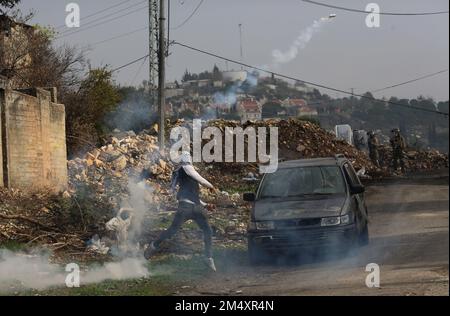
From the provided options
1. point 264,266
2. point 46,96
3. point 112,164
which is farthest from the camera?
point 112,164

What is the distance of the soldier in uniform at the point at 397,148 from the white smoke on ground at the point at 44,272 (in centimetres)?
2209

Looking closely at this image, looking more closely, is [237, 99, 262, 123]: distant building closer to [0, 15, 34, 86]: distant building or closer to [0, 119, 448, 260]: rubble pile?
[0, 119, 448, 260]: rubble pile

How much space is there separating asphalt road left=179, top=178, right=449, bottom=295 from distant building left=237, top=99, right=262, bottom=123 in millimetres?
24042

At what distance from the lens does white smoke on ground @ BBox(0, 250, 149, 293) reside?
28.2 ft

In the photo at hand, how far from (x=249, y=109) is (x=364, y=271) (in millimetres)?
A: 29159

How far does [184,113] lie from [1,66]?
13.9 meters

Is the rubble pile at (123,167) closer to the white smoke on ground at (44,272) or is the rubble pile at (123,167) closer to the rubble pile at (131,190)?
the rubble pile at (131,190)

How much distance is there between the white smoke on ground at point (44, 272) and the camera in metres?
8.61

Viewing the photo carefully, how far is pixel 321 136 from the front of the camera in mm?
33906

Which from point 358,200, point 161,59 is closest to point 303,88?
point 161,59

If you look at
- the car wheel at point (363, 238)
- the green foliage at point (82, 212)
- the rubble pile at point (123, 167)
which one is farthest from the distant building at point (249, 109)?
the car wheel at point (363, 238)

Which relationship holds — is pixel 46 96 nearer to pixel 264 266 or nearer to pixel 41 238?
pixel 41 238
